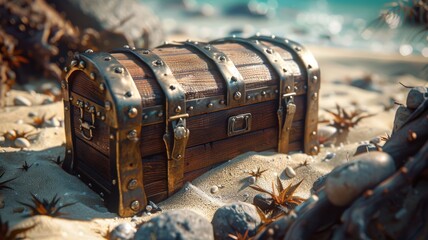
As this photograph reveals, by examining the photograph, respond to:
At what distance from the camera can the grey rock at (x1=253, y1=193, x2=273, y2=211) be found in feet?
11.7

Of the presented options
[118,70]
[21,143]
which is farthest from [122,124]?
[21,143]

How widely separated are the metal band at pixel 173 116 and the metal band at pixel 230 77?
1.68ft

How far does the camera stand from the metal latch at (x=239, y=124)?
156 inches

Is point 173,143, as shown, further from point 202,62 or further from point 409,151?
point 409,151

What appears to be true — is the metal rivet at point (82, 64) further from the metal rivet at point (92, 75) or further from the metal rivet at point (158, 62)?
the metal rivet at point (158, 62)

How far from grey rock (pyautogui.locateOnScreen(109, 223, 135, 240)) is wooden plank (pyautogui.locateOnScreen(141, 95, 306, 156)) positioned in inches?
25.2

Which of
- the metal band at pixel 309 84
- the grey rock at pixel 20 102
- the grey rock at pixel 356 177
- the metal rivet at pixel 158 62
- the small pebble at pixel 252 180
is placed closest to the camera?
the grey rock at pixel 356 177

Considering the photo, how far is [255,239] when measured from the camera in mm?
2773

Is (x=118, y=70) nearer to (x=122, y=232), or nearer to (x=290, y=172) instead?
(x=122, y=232)

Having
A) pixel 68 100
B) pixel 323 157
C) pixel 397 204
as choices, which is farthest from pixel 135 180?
pixel 323 157

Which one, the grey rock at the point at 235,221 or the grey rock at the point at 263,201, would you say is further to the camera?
the grey rock at the point at 263,201

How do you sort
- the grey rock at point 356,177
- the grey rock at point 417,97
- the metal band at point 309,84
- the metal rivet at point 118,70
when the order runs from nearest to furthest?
the grey rock at point 356,177, the grey rock at point 417,97, the metal rivet at point 118,70, the metal band at point 309,84

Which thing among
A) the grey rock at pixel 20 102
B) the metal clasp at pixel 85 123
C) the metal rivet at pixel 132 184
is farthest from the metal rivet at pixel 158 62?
the grey rock at pixel 20 102

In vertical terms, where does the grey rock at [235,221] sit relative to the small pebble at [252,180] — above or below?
above
